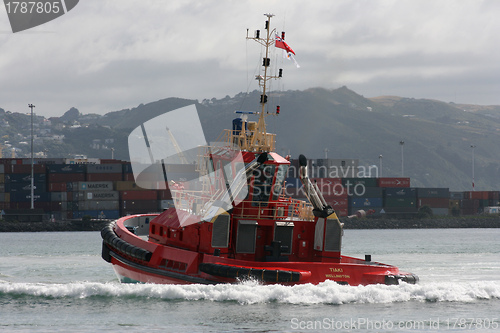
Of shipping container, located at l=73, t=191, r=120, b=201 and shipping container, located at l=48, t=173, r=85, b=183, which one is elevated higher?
shipping container, located at l=48, t=173, r=85, b=183

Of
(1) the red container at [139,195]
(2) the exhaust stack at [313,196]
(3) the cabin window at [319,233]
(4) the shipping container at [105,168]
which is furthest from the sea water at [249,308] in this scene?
(4) the shipping container at [105,168]

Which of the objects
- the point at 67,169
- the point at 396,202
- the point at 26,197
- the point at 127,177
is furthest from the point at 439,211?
the point at 26,197

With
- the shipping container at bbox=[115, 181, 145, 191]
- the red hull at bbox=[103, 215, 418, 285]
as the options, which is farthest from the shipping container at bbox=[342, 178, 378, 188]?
the red hull at bbox=[103, 215, 418, 285]

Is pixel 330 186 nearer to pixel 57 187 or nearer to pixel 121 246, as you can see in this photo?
pixel 57 187

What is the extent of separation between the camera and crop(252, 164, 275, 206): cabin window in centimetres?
1772

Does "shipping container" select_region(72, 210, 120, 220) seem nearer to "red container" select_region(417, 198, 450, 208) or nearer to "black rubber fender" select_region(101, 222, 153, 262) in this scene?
"red container" select_region(417, 198, 450, 208)

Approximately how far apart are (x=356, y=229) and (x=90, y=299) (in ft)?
215

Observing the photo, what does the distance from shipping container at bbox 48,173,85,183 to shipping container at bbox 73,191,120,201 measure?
197 centimetres

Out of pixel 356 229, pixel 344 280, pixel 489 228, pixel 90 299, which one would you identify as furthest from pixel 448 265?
pixel 489 228

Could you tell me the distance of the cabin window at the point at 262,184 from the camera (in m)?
17.7

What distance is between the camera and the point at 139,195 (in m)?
78.4

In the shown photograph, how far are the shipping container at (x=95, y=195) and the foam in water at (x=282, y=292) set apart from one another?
61817 millimetres

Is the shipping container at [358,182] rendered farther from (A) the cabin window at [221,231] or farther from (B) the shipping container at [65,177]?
(A) the cabin window at [221,231]

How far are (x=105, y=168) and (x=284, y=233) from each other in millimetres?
67051
